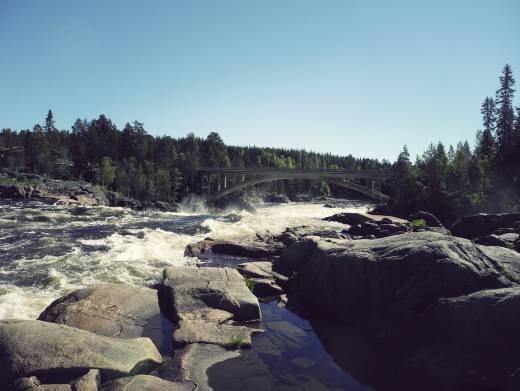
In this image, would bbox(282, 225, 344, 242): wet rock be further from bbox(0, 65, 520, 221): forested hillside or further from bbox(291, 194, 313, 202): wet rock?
bbox(291, 194, 313, 202): wet rock

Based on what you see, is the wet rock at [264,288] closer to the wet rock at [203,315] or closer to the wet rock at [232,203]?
the wet rock at [203,315]

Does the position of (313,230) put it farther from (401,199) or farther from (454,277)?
(401,199)

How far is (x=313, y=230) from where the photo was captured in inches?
1164

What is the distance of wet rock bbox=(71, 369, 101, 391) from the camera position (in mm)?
5930

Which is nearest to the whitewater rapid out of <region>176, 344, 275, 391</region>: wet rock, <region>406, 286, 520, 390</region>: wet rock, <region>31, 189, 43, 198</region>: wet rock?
<region>176, 344, 275, 391</region>: wet rock

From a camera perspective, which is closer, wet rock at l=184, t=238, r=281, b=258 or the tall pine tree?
wet rock at l=184, t=238, r=281, b=258

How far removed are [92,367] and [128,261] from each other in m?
11.3

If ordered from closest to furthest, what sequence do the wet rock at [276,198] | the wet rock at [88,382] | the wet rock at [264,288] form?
Answer: the wet rock at [88,382] < the wet rock at [264,288] < the wet rock at [276,198]

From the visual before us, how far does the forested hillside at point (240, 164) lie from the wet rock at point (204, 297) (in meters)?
8.95

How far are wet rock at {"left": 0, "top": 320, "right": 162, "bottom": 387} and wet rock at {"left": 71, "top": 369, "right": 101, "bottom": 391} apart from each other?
0.15 metres

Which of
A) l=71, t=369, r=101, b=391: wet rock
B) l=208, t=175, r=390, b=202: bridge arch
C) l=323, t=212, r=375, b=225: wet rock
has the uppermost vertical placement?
l=208, t=175, r=390, b=202: bridge arch

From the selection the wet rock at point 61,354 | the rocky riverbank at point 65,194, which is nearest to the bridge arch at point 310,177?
the rocky riverbank at point 65,194

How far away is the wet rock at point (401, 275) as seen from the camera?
8.85m

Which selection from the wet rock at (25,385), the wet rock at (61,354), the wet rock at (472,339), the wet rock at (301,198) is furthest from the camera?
the wet rock at (301,198)
